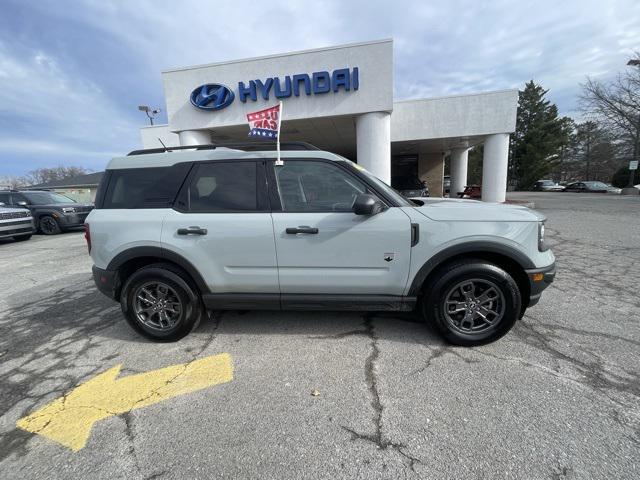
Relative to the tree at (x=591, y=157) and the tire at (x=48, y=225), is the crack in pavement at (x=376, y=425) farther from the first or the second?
the tree at (x=591, y=157)

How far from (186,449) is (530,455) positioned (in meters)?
2.11

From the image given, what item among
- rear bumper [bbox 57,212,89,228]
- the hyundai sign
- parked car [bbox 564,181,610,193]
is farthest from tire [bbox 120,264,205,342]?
parked car [bbox 564,181,610,193]

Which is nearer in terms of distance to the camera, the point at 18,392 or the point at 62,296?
the point at 18,392

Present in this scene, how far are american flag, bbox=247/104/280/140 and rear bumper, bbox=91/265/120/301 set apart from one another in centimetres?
242

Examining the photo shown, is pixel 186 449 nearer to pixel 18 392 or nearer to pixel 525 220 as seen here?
pixel 18 392

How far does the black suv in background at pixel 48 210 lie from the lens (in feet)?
37.3

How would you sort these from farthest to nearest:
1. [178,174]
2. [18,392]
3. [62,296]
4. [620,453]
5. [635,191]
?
[635,191], [62,296], [178,174], [18,392], [620,453]

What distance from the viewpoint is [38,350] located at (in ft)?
10.2

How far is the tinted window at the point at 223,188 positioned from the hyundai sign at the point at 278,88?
9180mm

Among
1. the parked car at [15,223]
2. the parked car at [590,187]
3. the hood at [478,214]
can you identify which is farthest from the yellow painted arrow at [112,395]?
the parked car at [590,187]

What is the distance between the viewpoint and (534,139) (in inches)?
1494

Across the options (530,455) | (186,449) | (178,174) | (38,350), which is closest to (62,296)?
(38,350)

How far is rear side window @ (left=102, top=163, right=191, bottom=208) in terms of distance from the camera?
300 centimetres

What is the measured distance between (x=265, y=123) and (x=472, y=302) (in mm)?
3213
